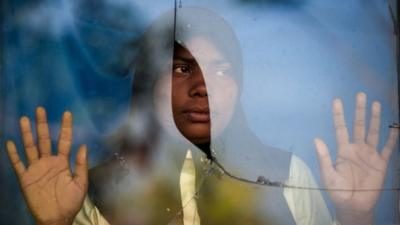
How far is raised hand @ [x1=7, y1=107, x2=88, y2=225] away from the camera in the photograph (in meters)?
2.11

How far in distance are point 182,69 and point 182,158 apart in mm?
410

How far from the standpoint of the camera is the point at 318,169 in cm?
241

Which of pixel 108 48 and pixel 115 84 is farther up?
pixel 108 48

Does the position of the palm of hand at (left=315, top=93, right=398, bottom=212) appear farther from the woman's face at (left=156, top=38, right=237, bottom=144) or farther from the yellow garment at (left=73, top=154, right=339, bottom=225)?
the woman's face at (left=156, top=38, right=237, bottom=144)

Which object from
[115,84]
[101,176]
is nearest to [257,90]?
[115,84]

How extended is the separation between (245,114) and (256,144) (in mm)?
152

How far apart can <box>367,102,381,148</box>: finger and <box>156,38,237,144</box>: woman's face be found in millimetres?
734

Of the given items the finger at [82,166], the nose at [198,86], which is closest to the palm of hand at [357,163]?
the nose at [198,86]

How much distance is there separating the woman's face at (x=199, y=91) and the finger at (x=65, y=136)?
0.40 metres

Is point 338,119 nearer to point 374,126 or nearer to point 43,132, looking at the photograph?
point 374,126

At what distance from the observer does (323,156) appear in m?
2.41

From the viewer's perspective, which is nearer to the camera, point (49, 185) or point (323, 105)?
point (49, 185)

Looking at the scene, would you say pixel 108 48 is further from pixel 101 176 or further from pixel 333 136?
pixel 333 136

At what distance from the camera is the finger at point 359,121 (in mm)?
2463
